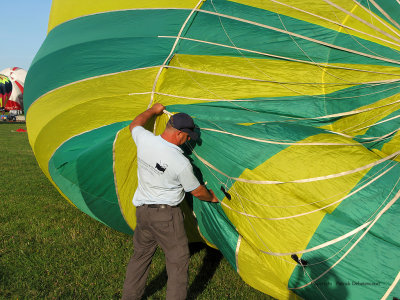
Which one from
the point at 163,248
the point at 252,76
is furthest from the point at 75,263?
the point at 252,76

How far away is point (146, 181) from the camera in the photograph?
284 centimetres

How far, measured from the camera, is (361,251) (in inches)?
104

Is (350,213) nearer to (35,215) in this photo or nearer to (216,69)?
(216,69)

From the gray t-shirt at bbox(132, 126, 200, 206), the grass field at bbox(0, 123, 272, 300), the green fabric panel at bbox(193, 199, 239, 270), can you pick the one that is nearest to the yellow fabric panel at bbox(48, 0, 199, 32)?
the gray t-shirt at bbox(132, 126, 200, 206)

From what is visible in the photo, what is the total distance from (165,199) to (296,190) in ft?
3.06

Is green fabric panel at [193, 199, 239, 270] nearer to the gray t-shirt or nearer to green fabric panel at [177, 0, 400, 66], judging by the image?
the gray t-shirt

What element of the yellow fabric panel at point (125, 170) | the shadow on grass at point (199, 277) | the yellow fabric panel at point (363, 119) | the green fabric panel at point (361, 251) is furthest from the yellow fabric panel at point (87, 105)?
the green fabric panel at point (361, 251)

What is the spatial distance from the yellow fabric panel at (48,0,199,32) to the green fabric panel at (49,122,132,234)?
1.04 metres

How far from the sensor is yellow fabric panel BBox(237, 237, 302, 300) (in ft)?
9.39

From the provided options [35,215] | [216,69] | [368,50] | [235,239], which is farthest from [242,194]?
[35,215]

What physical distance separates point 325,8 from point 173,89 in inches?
53.2

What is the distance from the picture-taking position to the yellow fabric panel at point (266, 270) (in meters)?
2.86

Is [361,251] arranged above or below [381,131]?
below

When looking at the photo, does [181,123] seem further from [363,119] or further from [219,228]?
[363,119]
